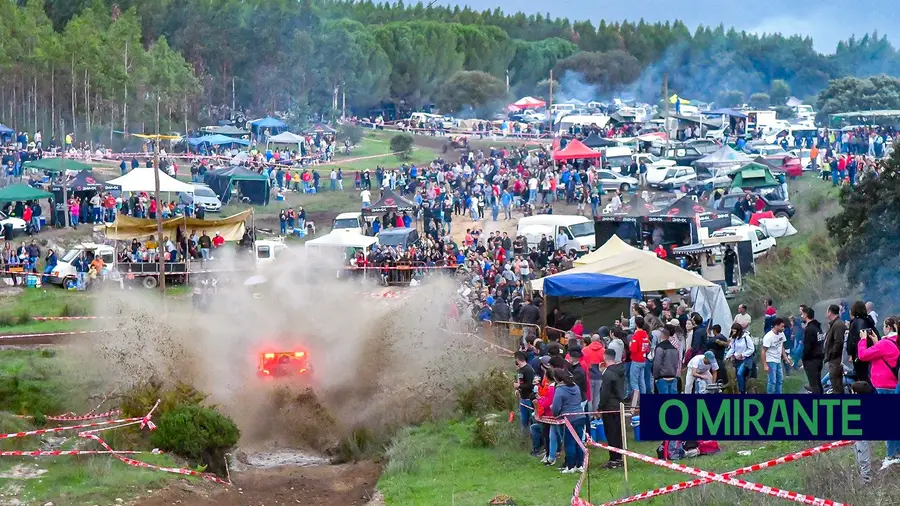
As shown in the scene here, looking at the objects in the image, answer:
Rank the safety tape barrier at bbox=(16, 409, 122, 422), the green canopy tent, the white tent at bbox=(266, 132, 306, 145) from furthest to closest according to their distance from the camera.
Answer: the white tent at bbox=(266, 132, 306, 145), the green canopy tent, the safety tape barrier at bbox=(16, 409, 122, 422)

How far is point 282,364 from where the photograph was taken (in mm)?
24594

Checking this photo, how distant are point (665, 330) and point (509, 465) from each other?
3.08m

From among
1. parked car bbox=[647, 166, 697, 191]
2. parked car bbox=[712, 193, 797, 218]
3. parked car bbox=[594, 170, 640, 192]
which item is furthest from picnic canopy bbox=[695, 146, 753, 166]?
parked car bbox=[712, 193, 797, 218]

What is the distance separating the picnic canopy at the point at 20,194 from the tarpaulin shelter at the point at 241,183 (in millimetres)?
10024

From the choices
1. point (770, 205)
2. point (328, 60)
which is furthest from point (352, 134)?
point (770, 205)

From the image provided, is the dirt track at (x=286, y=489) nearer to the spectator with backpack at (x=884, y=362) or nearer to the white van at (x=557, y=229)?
the spectator with backpack at (x=884, y=362)

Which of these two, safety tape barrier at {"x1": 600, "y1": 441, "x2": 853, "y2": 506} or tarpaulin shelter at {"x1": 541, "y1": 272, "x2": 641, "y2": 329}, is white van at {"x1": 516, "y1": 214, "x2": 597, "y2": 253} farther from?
safety tape barrier at {"x1": 600, "y1": 441, "x2": 853, "y2": 506}

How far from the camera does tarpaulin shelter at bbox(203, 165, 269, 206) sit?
57125mm

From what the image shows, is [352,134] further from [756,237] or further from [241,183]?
[756,237]

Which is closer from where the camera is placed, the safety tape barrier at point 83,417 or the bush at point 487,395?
the safety tape barrier at point 83,417

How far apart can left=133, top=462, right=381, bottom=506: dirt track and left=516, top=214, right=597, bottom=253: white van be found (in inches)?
868

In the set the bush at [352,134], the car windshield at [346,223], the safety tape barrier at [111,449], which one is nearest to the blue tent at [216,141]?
the bush at [352,134]

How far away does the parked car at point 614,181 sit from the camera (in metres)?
58.1

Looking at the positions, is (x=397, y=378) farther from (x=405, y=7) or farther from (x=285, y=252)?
(x=405, y=7)
